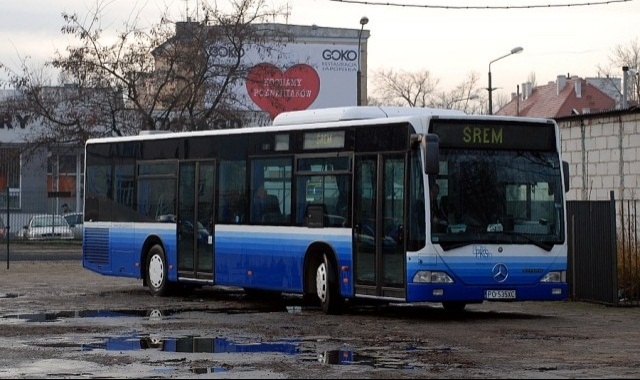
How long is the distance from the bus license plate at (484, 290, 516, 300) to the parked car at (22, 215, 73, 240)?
32.2 meters

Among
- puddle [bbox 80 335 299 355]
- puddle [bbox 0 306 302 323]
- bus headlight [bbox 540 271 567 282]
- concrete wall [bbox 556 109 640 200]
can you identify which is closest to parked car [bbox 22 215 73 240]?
concrete wall [bbox 556 109 640 200]

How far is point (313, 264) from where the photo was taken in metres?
22.8

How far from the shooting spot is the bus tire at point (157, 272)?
89.1 feet

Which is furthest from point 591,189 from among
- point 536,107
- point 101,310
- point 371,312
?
point 536,107

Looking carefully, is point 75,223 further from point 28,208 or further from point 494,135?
point 494,135

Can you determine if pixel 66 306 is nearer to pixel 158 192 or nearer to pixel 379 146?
pixel 158 192

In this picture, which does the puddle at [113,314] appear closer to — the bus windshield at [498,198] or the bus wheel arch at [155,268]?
the bus windshield at [498,198]

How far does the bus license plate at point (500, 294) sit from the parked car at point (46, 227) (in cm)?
3224

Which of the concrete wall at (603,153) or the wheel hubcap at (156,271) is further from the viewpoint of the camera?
the concrete wall at (603,153)

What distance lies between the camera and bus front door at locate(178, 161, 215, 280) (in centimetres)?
2577

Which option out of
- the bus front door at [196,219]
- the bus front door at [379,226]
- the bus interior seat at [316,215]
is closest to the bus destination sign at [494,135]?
the bus front door at [379,226]

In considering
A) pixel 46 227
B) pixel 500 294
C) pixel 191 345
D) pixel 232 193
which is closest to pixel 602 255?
pixel 500 294

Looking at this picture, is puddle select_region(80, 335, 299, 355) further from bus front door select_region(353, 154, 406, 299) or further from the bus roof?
the bus roof

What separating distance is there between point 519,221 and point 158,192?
8.55 metres
